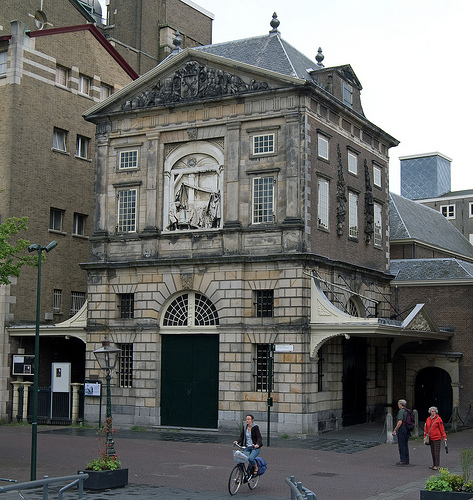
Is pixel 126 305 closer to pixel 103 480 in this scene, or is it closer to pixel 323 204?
pixel 323 204

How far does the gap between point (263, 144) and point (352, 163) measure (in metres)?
5.69

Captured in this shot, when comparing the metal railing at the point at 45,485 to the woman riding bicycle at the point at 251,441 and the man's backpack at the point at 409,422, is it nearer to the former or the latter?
the woman riding bicycle at the point at 251,441

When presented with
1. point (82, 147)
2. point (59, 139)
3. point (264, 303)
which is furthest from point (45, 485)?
point (82, 147)

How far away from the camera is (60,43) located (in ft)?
130

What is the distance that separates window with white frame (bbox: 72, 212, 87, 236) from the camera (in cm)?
4048

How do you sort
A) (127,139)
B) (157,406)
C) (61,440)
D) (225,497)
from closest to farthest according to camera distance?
(225,497) < (61,440) < (157,406) < (127,139)

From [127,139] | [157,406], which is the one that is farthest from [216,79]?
[157,406]

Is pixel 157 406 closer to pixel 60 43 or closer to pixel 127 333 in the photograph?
pixel 127 333

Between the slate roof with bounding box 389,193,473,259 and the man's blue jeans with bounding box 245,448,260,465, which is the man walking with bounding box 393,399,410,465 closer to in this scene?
the man's blue jeans with bounding box 245,448,260,465

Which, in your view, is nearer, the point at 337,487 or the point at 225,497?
the point at 225,497

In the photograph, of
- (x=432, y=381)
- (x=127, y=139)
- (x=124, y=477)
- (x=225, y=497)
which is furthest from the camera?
(x=432, y=381)

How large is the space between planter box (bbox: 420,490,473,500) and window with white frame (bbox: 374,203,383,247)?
23301 millimetres

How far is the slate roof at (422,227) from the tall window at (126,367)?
17708 mm

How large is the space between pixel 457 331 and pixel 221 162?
529 inches
